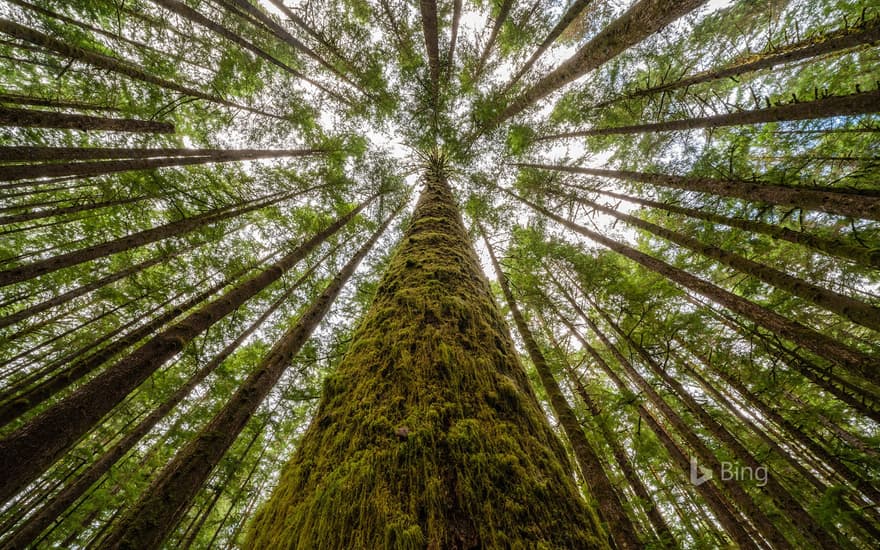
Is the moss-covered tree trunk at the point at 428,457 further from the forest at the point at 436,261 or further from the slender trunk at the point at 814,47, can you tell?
the slender trunk at the point at 814,47

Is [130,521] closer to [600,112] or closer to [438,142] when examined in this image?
[438,142]

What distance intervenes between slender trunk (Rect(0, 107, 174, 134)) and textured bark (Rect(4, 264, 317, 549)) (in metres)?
5.18

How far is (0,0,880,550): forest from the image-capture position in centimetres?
157

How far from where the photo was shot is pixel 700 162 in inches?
278

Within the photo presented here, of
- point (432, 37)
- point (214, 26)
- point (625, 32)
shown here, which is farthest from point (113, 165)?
point (625, 32)

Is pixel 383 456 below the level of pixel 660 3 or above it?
below

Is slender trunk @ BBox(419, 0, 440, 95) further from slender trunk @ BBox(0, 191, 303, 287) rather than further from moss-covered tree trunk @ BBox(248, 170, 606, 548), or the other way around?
moss-covered tree trunk @ BBox(248, 170, 606, 548)

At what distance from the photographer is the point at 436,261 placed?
9.78ft

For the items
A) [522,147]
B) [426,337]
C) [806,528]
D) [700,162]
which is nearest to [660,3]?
[700,162]

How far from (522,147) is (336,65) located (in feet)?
20.6

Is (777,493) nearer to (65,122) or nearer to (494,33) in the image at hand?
(494,33)

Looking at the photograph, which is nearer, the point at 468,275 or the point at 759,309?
the point at 468,275

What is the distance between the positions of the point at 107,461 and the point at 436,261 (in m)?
10.0

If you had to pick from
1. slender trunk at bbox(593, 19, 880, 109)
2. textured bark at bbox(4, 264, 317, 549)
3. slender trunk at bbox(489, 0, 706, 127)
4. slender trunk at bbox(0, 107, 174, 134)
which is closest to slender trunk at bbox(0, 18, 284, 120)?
slender trunk at bbox(0, 107, 174, 134)
